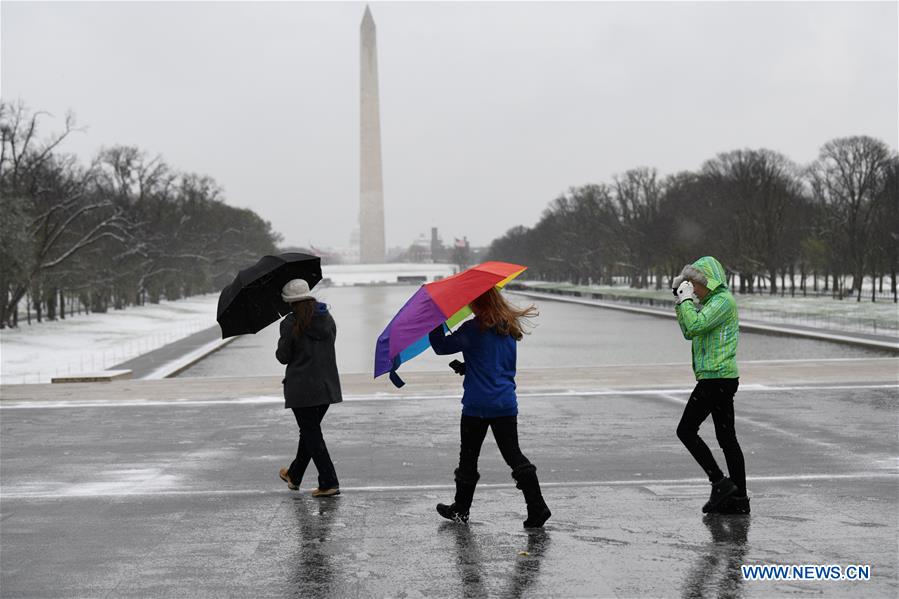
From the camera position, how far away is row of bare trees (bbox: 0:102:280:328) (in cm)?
4134

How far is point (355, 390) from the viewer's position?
16.2 meters

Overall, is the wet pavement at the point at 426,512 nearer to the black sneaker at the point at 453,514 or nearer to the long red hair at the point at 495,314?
the black sneaker at the point at 453,514

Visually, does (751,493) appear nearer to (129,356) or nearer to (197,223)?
(129,356)

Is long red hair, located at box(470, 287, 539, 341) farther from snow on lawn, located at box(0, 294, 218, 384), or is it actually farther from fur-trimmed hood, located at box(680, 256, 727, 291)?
snow on lawn, located at box(0, 294, 218, 384)

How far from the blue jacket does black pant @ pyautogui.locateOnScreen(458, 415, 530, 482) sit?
93 mm

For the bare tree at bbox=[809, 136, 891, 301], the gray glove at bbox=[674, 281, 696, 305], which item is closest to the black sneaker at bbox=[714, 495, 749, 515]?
the gray glove at bbox=[674, 281, 696, 305]

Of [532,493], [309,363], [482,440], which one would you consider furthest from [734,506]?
[309,363]

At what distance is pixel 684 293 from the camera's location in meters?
6.89

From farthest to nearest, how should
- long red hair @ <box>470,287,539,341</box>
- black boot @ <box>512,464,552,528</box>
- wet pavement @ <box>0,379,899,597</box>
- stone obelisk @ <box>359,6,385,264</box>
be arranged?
stone obelisk @ <box>359,6,385,264</box>
black boot @ <box>512,464,552,528</box>
long red hair @ <box>470,287,539,341</box>
wet pavement @ <box>0,379,899,597</box>

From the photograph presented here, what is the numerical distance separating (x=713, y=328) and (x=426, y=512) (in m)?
2.52

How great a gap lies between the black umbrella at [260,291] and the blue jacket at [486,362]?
1780mm

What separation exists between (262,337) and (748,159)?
159 feet

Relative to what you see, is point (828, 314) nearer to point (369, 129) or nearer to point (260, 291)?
point (260, 291)

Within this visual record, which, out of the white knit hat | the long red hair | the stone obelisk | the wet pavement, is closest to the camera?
the wet pavement
